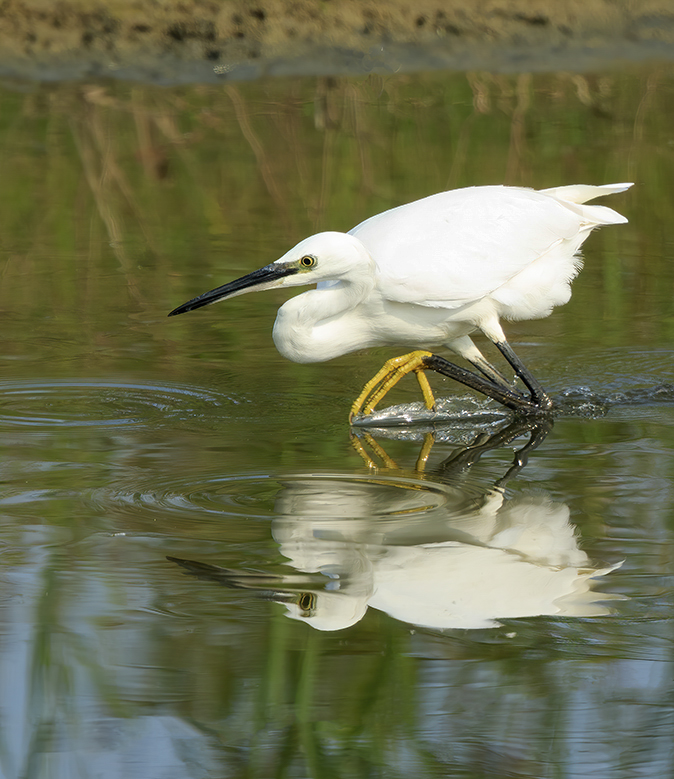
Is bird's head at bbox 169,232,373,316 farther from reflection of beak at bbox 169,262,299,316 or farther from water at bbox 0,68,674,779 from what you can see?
water at bbox 0,68,674,779

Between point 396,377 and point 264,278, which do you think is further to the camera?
point 396,377

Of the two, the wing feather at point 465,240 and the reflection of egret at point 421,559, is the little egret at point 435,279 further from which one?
the reflection of egret at point 421,559

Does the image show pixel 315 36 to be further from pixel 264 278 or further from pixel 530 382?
pixel 264 278

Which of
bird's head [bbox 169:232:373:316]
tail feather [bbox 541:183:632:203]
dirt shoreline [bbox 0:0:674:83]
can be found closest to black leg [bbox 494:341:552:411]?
tail feather [bbox 541:183:632:203]

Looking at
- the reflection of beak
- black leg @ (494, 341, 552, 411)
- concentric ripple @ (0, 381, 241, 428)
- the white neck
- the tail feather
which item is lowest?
concentric ripple @ (0, 381, 241, 428)

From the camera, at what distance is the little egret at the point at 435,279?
16.1 feet

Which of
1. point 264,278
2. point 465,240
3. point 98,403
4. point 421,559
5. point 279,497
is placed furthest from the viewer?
point 98,403

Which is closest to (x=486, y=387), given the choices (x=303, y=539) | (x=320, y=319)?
(x=320, y=319)

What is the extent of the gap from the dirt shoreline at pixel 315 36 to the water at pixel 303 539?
541cm

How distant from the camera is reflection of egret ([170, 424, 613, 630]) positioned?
3.36 m

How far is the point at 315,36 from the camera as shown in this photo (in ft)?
46.3

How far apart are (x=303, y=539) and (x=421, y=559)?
38 centimetres

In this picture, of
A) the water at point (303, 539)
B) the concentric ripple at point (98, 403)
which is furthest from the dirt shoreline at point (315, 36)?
the concentric ripple at point (98, 403)

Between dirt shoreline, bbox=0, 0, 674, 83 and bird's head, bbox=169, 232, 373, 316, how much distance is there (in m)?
9.17
